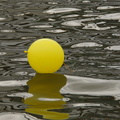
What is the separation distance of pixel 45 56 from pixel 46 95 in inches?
24.3

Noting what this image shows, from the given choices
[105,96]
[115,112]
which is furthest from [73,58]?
[115,112]

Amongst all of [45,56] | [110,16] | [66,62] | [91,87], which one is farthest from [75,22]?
[91,87]

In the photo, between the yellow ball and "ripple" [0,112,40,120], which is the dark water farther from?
the yellow ball

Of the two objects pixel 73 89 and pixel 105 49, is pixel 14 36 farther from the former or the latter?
pixel 73 89

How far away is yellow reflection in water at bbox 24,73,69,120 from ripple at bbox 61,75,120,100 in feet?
0.42

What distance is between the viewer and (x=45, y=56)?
6.24 metres

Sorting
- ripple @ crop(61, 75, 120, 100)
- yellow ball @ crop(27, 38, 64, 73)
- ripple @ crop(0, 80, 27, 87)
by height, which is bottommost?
ripple @ crop(61, 75, 120, 100)

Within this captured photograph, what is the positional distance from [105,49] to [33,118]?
11.0 feet

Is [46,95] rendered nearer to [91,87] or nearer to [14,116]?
[91,87]

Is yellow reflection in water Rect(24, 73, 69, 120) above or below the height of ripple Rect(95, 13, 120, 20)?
below

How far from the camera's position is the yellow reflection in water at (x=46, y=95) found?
17.0ft

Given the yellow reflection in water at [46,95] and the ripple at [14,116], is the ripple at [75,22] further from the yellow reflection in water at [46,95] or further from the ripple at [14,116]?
the ripple at [14,116]

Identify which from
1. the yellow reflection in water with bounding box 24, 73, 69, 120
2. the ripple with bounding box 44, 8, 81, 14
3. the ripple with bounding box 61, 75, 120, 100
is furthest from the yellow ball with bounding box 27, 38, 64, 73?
the ripple with bounding box 44, 8, 81, 14

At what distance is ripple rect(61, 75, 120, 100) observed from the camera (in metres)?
5.91
